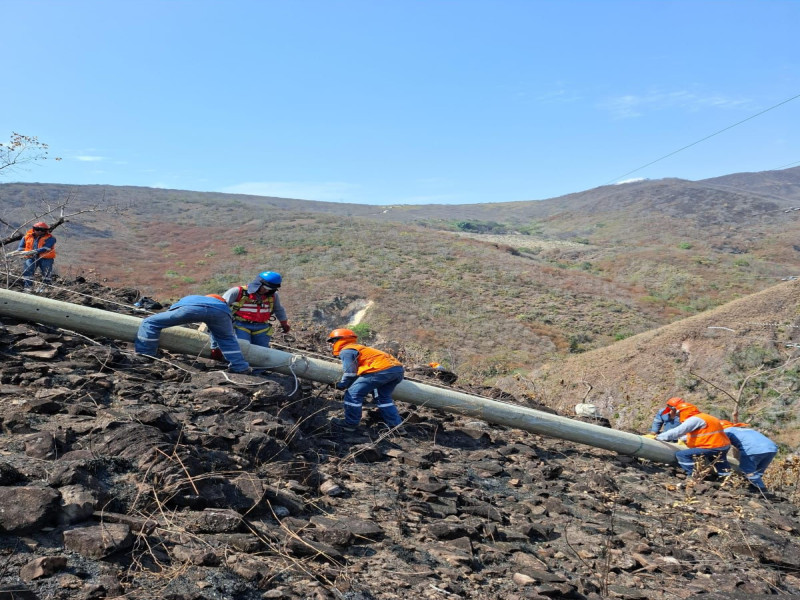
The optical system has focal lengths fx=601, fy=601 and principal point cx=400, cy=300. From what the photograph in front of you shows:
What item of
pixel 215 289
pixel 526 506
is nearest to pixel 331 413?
pixel 526 506

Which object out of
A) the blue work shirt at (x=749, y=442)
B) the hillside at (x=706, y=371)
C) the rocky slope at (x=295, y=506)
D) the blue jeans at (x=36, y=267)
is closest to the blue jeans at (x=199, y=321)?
the rocky slope at (x=295, y=506)

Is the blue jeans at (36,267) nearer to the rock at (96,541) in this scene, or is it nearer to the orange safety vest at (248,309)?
the orange safety vest at (248,309)

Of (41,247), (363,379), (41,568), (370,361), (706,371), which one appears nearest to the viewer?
(41,568)

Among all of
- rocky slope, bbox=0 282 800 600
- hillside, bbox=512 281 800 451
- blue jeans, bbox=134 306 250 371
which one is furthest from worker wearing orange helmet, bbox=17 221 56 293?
hillside, bbox=512 281 800 451

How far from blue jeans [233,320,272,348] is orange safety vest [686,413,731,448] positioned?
5.30 meters

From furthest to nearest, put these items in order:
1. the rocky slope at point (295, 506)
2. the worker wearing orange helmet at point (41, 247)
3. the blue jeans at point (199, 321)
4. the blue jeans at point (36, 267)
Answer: the worker wearing orange helmet at point (41, 247) → the blue jeans at point (36, 267) → the blue jeans at point (199, 321) → the rocky slope at point (295, 506)

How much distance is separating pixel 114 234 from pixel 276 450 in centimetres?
3735

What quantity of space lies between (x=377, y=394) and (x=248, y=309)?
174cm

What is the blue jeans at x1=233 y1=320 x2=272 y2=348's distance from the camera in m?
6.75

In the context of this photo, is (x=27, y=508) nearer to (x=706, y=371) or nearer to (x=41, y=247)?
(x=41, y=247)

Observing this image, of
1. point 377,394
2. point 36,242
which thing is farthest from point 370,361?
point 36,242

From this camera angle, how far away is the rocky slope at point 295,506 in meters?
3.07

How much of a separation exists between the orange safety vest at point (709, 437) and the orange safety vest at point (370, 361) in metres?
3.86

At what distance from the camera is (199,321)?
591 cm
